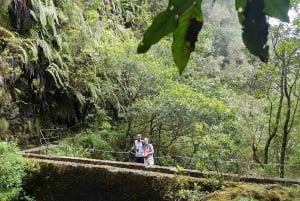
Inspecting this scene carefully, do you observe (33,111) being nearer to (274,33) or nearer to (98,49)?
(98,49)

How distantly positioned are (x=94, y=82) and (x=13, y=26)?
259cm

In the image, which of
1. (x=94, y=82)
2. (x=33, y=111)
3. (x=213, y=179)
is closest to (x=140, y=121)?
(x=94, y=82)

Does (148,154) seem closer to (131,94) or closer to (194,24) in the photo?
(131,94)

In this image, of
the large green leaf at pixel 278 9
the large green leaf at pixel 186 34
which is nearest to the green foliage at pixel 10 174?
the large green leaf at pixel 186 34

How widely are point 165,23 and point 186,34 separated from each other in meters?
0.04

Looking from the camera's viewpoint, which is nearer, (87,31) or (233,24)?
(87,31)

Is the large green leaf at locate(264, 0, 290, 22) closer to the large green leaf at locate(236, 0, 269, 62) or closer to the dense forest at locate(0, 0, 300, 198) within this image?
the large green leaf at locate(236, 0, 269, 62)

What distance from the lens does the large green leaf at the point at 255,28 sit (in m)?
0.51

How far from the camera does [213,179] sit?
649 centimetres

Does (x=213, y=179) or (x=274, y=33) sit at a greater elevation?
(x=274, y=33)

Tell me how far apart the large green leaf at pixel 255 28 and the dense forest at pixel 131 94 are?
8.14 m

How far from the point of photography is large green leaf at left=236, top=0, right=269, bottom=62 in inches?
20.0

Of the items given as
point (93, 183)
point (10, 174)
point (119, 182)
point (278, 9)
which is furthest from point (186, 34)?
point (93, 183)

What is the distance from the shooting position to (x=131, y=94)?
1241cm
